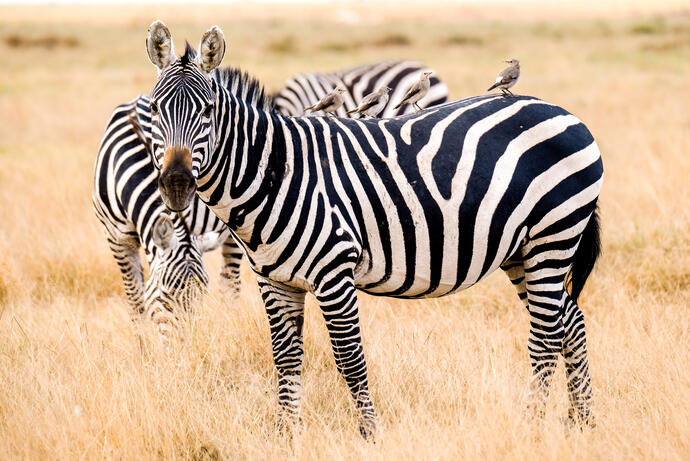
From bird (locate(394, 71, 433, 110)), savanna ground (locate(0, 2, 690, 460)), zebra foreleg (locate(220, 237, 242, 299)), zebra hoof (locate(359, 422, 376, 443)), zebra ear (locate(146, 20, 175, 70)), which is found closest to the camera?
zebra ear (locate(146, 20, 175, 70))

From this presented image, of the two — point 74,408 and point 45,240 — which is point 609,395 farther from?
point 45,240

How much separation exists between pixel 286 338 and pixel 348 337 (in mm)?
442

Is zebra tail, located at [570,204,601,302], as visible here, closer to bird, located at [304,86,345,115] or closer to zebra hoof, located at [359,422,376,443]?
zebra hoof, located at [359,422,376,443]

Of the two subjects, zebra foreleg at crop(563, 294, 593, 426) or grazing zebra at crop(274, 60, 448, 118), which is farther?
grazing zebra at crop(274, 60, 448, 118)

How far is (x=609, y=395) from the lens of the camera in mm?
4387

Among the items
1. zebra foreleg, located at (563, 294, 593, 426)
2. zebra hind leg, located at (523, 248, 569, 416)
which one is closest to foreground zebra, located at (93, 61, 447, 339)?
zebra hind leg, located at (523, 248, 569, 416)

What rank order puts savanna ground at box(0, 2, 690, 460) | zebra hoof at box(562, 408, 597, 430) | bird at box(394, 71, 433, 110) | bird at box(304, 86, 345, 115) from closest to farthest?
1. savanna ground at box(0, 2, 690, 460)
2. zebra hoof at box(562, 408, 597, 430)
3. bird at box(304, 86, 345, 115)
4. bird at box(394, 71, 433, 110)

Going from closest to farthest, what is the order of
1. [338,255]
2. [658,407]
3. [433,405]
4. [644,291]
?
[338,255], [658,407], [433,405], [644,291]

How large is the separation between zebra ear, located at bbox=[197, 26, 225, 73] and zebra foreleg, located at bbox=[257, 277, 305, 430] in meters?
1.19

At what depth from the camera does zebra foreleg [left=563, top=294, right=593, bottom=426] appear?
4238 millimetres

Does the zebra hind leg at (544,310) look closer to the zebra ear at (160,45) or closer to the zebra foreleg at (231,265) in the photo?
the zebra ear at (160,45)

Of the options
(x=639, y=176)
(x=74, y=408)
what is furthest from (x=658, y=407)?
(x=639, y=176)

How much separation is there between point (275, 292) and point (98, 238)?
4711 mm

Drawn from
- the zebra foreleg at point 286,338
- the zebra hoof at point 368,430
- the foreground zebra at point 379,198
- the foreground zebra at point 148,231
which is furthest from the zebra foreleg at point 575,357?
the foreground zebra at point 148,231
